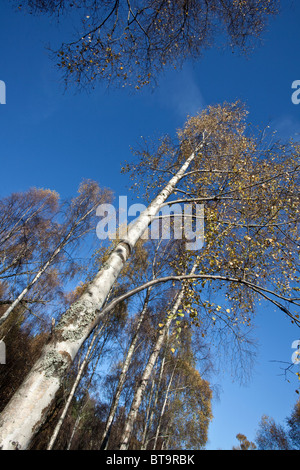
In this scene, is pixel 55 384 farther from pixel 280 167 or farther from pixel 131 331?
pixel 131 331

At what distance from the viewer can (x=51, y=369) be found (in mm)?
1722

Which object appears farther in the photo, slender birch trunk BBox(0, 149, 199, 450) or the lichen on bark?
the lichen on bark

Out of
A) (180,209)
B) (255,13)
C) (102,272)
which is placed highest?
(255,13)

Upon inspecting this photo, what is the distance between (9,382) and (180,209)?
16.0 m

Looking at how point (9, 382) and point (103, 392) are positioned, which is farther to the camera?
point (103, 392)

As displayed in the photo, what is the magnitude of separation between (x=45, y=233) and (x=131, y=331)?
20.8 feet

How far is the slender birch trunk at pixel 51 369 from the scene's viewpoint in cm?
145

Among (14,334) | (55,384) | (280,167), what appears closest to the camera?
(55,384)

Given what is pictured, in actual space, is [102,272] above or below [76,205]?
below

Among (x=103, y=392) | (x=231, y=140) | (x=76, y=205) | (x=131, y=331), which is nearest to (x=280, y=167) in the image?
(x=231, y=140)

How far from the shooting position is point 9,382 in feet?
45.9

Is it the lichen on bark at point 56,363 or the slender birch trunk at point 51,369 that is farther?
the lichen on bark at point 56,363

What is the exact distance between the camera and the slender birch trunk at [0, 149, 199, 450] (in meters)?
1.45
